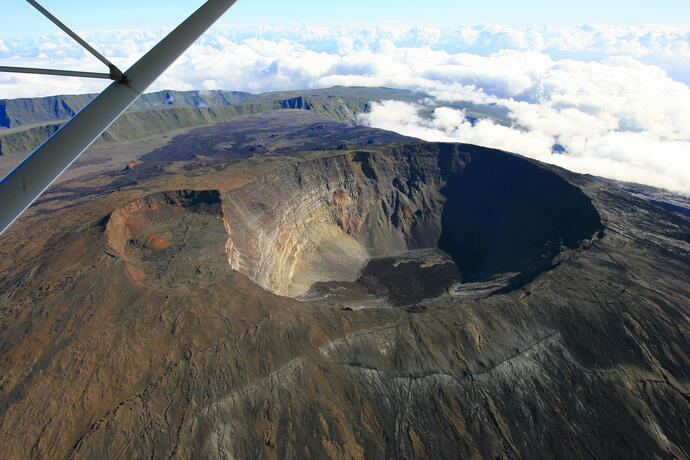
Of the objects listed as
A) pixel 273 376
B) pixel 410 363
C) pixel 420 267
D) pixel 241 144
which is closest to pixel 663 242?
pixel 420 267

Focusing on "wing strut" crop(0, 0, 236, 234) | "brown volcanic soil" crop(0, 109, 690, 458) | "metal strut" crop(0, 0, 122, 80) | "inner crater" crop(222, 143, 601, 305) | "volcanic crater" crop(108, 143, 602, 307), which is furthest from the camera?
"inner crater" crop(222, 143, 601, 305)

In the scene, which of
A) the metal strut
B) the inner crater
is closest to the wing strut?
the metal strut

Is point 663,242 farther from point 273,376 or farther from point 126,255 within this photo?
point 126,255

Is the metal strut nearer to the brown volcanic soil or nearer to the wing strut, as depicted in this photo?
the wing strut

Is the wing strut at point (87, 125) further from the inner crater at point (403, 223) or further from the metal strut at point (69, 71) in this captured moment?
the inner crater at point (403, 223)

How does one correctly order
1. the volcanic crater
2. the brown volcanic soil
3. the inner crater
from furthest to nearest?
→ the inner crater → the volcanic crater → the brown volcanic soil

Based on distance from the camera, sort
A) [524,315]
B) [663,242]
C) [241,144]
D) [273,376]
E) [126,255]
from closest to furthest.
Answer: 1. [273,376]
2. [524,315]
3. [126,255]
4. [663,242]
5. [241,144]
